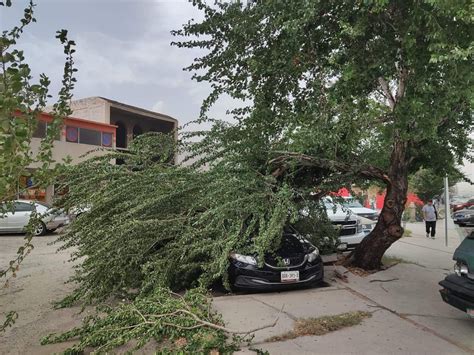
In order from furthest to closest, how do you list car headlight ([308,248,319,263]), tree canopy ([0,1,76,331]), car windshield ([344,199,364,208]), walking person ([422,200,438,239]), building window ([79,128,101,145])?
building window ([79,128,101,145])
walking person ([422,200,438,239])
car windshield ([344,199,364,208])
car headlight ([308,248,319,263])
tree canopy ([0,1,76,331])

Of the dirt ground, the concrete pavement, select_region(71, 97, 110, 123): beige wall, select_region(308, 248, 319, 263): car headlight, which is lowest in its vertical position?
the dirt ground

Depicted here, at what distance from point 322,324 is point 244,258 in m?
1.89

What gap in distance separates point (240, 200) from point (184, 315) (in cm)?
293

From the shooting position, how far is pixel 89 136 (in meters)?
27.9

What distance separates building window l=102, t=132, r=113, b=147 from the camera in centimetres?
2903

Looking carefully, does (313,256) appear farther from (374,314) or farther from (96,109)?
(96,109)

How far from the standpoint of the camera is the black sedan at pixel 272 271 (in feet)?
22.6

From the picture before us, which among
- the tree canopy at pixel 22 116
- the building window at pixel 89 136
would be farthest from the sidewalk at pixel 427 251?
the building window at pixel 89 136

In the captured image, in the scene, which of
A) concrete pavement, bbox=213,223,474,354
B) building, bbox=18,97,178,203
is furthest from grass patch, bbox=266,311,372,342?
building, bbox=18,97,178,203

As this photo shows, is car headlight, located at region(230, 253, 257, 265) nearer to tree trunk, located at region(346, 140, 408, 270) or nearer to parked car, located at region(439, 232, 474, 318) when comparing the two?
parked car, located at region(439, 232, 474, 318)

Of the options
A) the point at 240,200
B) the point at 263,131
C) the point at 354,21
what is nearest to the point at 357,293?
the point at 240,200

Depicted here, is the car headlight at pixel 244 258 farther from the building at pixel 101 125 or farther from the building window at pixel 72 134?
the building window at pixel 72 134

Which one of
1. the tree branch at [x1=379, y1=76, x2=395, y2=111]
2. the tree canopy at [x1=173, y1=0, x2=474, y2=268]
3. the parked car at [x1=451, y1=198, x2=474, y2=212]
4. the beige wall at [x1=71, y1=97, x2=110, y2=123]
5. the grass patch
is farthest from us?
the beige wall at [x1=71, y1=97, x2=110, y2=123]

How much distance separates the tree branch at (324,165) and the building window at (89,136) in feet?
71.9
